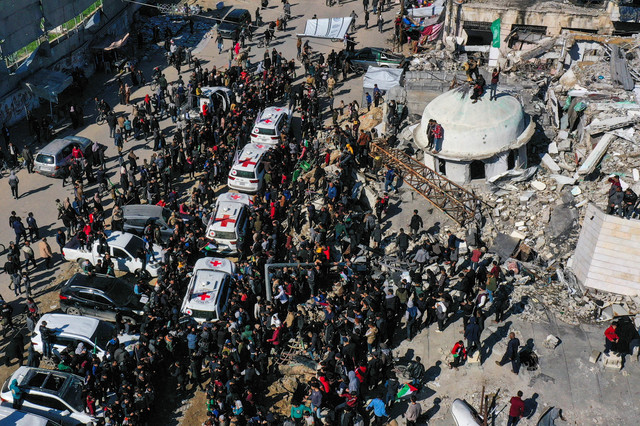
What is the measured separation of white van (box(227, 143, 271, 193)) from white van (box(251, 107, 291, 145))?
2469 millimetres

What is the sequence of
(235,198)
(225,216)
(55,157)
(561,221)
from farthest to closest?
(55,157) → (235,198) → (225,216) → (561,221)

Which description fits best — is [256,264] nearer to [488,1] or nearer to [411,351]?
[411,351]

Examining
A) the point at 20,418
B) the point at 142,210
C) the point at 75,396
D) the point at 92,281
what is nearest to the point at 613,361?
the point at 75,396

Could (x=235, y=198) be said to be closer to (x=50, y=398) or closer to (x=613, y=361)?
(x=50, y=398)

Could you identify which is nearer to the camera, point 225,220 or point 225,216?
point 225,220

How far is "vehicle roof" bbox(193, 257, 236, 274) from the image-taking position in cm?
2686

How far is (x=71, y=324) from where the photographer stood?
78.8 feet

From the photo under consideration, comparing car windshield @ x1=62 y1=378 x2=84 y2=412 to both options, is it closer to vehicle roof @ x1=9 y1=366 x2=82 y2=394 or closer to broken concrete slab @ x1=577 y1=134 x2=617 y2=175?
A: vehicle roof @ x1=9 y1=366 x2=82 y2=394

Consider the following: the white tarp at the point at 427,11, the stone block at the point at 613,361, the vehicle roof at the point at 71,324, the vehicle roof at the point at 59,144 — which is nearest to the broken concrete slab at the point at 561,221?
the stone block at the point at 613,361

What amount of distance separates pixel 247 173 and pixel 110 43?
18.2 meters

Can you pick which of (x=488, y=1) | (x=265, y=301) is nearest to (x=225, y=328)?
(x=265, y=301)

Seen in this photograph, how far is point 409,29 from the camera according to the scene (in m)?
46.2

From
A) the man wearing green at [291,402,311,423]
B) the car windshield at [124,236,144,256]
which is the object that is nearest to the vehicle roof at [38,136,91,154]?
the car windshield at [124,236,144,256]

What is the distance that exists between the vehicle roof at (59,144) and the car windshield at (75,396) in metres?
14.3
